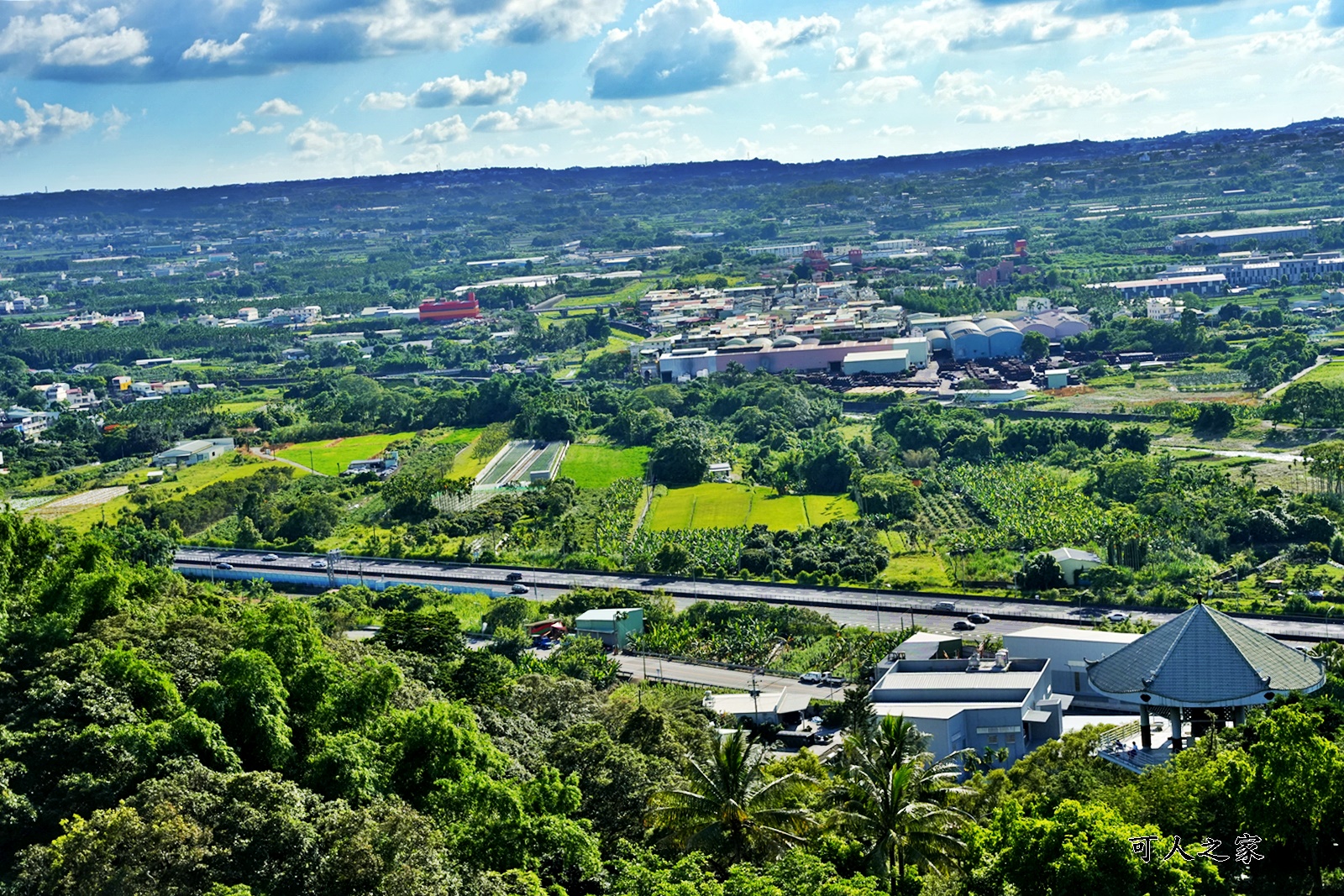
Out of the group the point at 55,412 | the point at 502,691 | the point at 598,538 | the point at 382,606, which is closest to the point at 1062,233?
the point at 55,412

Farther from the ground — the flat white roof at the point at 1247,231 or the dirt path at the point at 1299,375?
the flat white roof at the point at 1247,231

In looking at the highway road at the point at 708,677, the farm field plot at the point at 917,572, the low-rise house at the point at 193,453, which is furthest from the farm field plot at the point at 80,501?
the farm field plot at the point at 917,572

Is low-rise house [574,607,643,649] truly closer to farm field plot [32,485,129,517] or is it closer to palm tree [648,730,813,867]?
palm tree [648,730,813,867]

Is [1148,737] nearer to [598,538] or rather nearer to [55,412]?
[598,538]

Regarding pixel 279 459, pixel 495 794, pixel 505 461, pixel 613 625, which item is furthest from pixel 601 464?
pixel 495 794

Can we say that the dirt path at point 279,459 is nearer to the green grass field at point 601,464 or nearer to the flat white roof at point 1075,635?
the green grass field at point 601,464

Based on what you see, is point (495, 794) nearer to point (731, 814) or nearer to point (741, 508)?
point (731, 814)

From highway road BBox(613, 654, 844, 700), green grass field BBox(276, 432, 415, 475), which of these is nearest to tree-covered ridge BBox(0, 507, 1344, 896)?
highway road BBox(613, 654, 844, 700)
